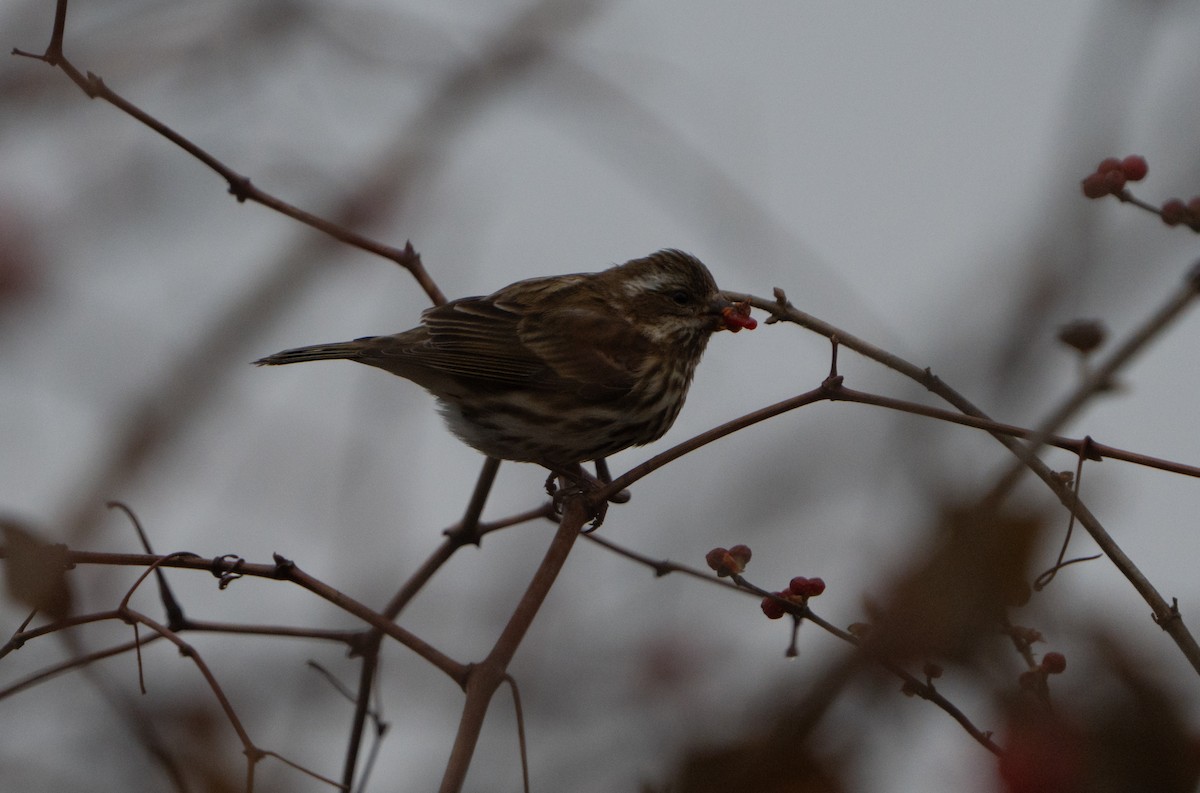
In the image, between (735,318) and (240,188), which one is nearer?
(240,188)

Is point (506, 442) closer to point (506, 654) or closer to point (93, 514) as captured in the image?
point (93, 514)

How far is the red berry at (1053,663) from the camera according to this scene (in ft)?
8.26

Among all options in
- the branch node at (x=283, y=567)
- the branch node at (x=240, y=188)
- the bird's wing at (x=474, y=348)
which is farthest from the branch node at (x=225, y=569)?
the bird's wing at (x=474, y=348)

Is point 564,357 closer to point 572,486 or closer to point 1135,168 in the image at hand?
point 572,486

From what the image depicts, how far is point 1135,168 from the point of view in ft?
13.0

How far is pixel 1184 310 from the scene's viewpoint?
2.62m

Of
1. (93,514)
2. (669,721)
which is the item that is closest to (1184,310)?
(669,721)

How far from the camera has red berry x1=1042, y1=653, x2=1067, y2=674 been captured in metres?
2.52

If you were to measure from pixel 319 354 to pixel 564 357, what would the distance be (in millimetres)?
1572

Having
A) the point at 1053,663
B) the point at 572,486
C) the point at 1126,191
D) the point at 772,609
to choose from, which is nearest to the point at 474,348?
the point at 572,486

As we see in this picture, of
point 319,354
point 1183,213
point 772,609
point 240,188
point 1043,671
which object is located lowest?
point 1043,671

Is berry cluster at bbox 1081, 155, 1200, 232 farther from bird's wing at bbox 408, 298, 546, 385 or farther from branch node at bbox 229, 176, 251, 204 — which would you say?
bird's wing at bbox 408, 298, 546, 385

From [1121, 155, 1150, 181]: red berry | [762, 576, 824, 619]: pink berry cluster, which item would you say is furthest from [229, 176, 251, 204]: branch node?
[1121, 155, 1150, 181]: red berry

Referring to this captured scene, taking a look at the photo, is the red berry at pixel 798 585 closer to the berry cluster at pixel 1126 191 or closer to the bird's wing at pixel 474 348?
the berry cluster at pixel 1126 191
